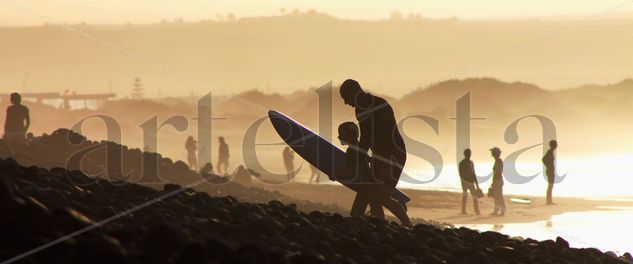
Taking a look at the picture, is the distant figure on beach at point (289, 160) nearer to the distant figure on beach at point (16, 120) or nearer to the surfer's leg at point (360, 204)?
the distant figure on beach at point (16, 120)

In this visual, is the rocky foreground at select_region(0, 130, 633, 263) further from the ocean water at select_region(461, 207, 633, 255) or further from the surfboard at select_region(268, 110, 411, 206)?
the ocean water at select_region(461, 207, 633, 255)

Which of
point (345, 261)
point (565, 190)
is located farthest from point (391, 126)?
point (565, 190)

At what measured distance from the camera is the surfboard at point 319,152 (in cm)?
1535

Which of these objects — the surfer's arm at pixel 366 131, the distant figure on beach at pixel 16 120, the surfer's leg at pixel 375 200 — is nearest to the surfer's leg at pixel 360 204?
the surfer's leg at pixel 375 200

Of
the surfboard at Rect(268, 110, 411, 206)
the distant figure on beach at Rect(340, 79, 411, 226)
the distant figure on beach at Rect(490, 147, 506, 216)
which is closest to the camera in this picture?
the distant figure on beach at Rect(340, 79, 411, 226)

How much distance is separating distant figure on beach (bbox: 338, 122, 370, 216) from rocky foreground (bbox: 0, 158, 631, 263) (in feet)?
3.40

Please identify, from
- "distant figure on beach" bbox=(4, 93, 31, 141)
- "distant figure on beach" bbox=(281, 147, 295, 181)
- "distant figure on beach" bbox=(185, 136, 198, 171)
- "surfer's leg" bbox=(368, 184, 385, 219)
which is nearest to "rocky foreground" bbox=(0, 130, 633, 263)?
"surfer's leg" bbox=(368, 184, 385, 219)

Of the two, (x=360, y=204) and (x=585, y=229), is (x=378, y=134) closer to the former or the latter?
(x=360, y=204)

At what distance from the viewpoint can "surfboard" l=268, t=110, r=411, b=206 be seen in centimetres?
1535

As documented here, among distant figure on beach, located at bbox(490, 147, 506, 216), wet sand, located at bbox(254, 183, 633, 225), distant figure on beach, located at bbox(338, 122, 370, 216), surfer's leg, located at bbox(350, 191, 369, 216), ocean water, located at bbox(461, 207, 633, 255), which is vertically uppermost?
distant figure on beach, located at bbox(338, 122, 370, 216)

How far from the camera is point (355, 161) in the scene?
46.2 ft

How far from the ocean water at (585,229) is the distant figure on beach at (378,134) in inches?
246

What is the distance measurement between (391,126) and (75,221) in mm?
6134

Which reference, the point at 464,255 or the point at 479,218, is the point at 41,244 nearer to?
the point at 464,255
